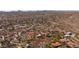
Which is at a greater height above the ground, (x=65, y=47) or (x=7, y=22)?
(x=7, y=22)

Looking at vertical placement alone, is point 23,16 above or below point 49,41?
above
